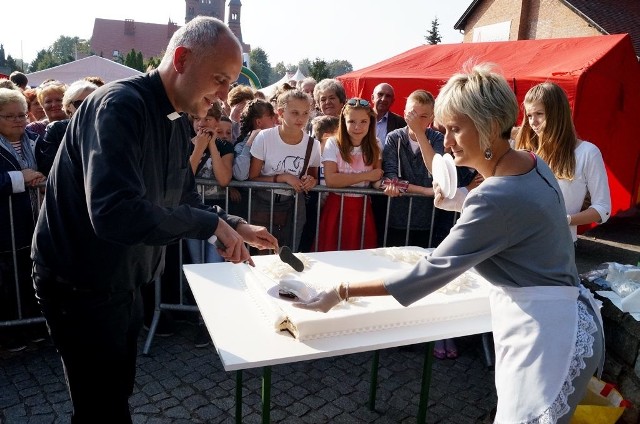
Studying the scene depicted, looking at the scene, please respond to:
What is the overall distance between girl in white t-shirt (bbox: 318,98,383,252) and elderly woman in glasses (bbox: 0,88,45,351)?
7.75ft

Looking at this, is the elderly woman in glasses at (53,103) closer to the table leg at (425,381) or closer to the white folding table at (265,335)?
the white folding table at (265,335)

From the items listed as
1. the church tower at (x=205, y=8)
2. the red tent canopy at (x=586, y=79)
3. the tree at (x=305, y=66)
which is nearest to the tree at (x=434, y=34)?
the tree at (x=305, y=66)

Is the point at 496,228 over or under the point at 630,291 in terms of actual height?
over

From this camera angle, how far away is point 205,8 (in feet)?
337

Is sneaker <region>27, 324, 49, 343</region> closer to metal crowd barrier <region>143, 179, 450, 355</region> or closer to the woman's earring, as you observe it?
metal crowd barrier <region>143, 179, 450, 355</region>

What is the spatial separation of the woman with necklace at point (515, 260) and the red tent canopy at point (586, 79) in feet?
20.2

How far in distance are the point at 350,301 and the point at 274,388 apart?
4.87 feet

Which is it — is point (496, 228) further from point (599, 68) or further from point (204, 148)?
point (599, 68)

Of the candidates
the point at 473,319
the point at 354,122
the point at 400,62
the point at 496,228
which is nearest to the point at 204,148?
the point at 354,122

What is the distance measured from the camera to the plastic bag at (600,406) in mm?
2551

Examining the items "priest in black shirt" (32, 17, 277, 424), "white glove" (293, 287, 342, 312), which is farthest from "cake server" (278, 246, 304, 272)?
"white glove" (293, 287, 342, 312)

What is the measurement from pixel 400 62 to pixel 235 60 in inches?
353

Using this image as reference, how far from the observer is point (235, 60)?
2.03 metres

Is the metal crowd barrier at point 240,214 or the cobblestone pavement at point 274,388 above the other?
the metal crowd barrier at point 240,214
